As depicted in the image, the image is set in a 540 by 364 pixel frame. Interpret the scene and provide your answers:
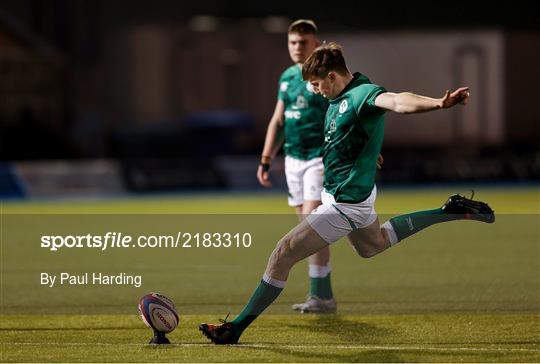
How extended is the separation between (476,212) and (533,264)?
435 cm

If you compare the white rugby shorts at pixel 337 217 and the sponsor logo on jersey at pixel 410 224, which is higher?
the white rugby shorts at pixel 337 217

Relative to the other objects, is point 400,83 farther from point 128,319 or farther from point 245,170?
point 128,319

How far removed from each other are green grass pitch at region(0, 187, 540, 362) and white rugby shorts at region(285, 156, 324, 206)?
0.94 m

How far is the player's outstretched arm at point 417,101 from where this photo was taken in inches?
281

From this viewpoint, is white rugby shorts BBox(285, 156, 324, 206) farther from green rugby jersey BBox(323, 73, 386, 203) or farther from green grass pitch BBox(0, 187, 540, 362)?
green rugby jersey BBox(323, 73, 386, 203)

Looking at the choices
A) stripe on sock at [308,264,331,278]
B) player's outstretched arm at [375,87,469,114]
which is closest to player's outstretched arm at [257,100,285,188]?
stripe on sock at [308,264,331,278]

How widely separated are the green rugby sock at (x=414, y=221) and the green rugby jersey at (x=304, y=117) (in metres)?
1.40

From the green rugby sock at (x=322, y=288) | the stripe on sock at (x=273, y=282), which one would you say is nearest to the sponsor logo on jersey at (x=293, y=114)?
the green rugby sock at (x=322, y=288)

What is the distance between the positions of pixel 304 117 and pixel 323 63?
2.05m

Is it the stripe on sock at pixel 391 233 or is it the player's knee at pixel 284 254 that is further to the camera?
the stripe on sock at pixel 391 233

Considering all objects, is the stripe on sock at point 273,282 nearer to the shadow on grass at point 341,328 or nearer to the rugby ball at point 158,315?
the shadow on grass at point 341,328

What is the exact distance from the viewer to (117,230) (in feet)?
57.9

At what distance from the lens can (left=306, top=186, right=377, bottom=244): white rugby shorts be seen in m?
8.16

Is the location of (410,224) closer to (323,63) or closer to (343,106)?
(343,106)
